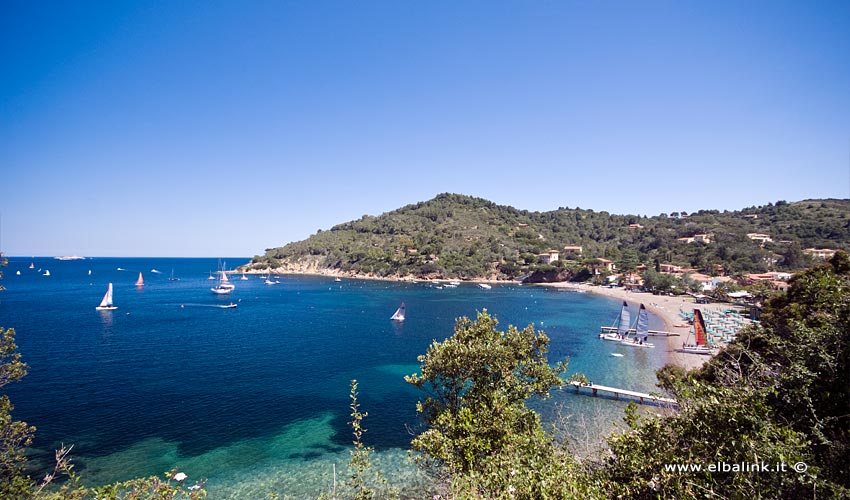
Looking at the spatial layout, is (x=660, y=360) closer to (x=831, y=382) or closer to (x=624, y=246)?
(x=831, y=382)

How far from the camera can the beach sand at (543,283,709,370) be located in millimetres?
42625

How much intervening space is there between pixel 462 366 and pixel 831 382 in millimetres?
9301

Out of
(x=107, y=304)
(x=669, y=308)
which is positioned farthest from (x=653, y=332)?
(x=107, y=304)

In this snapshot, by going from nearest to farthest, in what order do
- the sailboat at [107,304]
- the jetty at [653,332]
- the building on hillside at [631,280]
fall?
the jetty at [653,332] → the sailboat at [107,304] → the building on hillside at [631,280]

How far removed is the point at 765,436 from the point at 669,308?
3331 inches

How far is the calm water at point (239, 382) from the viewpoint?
70.0ft

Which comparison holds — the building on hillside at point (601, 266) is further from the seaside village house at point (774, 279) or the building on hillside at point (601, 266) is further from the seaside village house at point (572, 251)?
the seaside village house at point (774, 279)

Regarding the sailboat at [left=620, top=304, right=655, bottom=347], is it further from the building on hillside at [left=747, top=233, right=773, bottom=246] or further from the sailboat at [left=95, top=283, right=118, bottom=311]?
the building on hillside at [left=747, top=233, right=773, bottom=246]

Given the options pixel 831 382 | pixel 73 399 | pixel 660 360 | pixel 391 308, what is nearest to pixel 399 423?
pixel 831 382

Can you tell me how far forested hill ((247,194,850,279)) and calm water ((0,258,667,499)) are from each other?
67.2 m

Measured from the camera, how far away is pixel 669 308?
7819 cm

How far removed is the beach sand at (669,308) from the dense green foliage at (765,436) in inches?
1317

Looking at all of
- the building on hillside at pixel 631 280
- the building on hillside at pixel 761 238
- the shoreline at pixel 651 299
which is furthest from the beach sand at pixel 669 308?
the building on hillside at pixel 761 238

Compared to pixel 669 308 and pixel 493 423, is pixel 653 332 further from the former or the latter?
pixel 493 423
